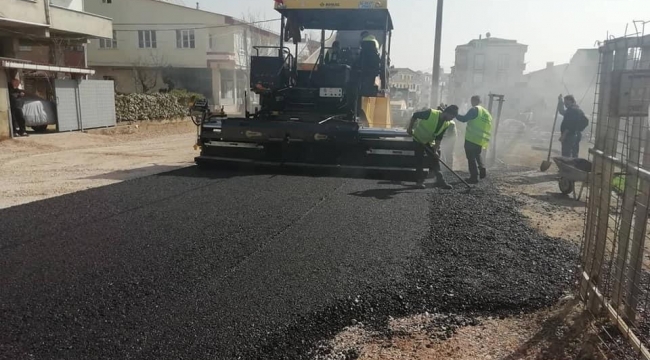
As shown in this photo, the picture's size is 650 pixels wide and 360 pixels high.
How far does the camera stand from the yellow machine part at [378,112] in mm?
8812

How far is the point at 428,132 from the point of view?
733 cm

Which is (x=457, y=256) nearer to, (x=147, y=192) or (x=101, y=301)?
(x=101, y=301)

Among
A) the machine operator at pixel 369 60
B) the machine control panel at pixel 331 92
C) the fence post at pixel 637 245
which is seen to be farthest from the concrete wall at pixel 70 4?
the fence post at pixel 637 245

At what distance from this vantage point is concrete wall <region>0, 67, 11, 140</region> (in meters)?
13.3

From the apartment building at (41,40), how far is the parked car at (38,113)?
82 cm

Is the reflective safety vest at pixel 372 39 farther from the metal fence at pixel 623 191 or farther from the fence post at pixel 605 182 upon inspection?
the fence post at pixel 605 182

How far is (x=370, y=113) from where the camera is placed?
884 cm

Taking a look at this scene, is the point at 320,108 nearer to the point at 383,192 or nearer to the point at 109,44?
the point at 383,192

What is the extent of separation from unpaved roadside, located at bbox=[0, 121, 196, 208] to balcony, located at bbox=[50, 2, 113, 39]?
16.0 ft

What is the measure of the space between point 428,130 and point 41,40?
59.4 ft

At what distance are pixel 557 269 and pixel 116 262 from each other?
11.2ft

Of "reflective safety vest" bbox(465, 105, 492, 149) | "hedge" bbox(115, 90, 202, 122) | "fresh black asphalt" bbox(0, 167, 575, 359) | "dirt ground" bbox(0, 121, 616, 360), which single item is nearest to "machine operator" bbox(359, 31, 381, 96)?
"reflective safety vest" bbox(465, 105, 492, 149)

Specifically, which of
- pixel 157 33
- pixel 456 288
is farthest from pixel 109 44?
pixel 456 288

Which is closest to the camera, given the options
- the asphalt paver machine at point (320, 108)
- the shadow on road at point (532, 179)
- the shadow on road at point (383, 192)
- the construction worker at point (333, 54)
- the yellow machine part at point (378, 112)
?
the shadow on road at point (383, 192)
